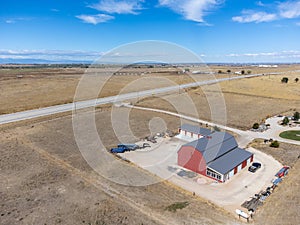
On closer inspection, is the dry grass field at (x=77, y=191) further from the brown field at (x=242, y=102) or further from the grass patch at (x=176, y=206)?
the brown field at (x=242, y=102)

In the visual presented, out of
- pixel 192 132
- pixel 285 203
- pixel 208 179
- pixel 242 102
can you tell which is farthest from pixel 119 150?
pixel 242 102

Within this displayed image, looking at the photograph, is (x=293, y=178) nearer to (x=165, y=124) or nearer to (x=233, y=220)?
(x=233, y=220)

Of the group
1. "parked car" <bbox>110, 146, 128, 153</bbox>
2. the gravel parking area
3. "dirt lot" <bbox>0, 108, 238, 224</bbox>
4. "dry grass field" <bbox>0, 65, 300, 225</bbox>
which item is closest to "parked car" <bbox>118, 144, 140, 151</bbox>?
"parked car" <bbox>110, 146, 128, 153</bbox>

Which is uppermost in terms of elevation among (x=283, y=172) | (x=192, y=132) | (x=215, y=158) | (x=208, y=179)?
(x=192, y=132)

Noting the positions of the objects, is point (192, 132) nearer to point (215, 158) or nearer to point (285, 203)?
point (215, 158)

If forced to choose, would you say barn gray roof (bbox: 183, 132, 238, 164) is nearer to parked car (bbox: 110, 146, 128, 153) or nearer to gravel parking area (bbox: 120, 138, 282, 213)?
gravel parking area (bbox: 120, 138, 282, 213)

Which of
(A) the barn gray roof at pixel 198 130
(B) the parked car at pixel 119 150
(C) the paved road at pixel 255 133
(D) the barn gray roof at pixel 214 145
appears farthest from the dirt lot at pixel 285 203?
(B) the parked car at pixel 119 150
